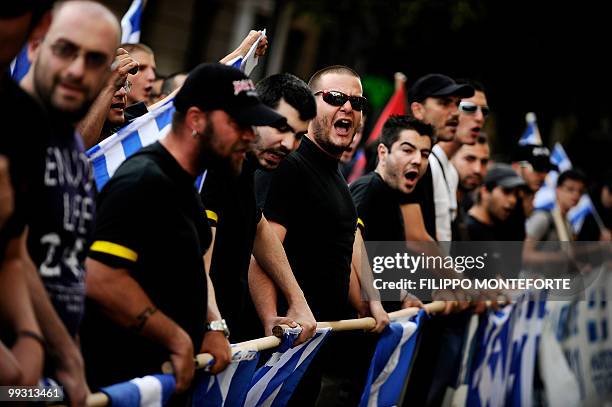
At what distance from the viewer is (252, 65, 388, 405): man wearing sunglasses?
23.1ft

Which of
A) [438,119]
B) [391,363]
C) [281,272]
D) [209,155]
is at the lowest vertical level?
[391,363]

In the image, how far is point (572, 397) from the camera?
1219cm

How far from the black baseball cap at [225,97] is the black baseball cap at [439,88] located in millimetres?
4949

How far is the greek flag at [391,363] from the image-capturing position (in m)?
7.88

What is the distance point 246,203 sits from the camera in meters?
6.19

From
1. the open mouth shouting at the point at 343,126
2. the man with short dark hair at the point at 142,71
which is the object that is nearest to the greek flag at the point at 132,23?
the man with short dark hair at the point at 142,71

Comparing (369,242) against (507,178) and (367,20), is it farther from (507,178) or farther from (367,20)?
(367,20)

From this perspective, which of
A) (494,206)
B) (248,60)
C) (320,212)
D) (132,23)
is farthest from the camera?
(494,206)

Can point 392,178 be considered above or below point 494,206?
above

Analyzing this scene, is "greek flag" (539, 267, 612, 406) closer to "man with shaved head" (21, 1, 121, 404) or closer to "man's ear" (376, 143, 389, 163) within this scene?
"man's ear" (376, 143, 389, 163)

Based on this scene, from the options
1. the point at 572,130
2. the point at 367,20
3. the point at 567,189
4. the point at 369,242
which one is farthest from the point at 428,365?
the point at 572,130

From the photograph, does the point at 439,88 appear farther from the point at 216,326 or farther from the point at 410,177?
the point at 216,326

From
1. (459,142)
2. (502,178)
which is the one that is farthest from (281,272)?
(502,178)

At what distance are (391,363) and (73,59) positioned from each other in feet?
14.5
